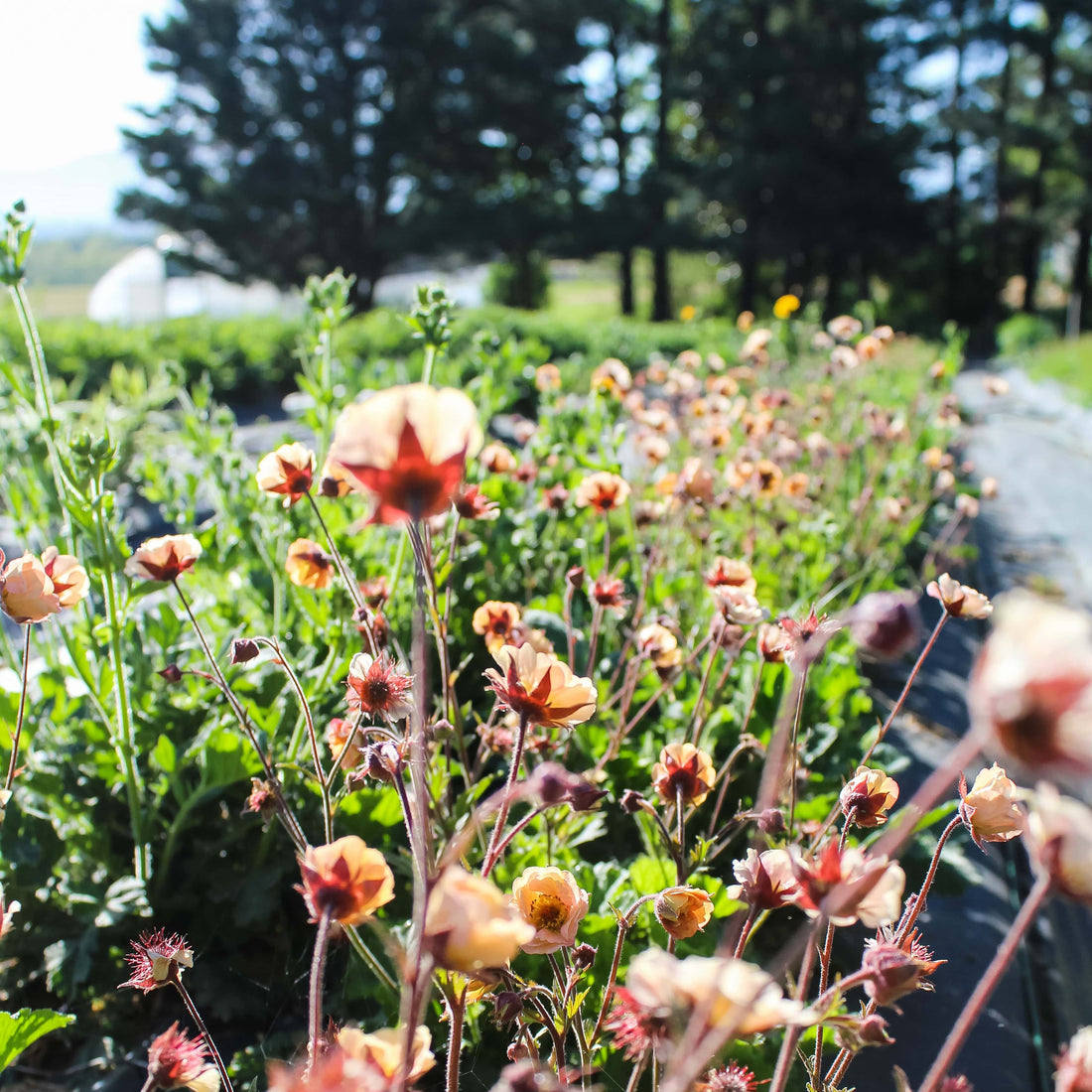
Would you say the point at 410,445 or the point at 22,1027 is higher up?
the point at 410,445

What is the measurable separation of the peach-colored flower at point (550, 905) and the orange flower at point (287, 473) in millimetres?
468

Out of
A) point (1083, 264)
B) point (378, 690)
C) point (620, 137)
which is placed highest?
point (620, 137)

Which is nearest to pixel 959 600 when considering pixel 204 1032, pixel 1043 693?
pixel 1043 693

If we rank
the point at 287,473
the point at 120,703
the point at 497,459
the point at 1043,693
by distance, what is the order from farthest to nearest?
the point at 497,459
the point at 120,703
the point at 287,473
the point at 1043,693

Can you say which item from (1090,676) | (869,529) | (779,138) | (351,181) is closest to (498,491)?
(869,529)

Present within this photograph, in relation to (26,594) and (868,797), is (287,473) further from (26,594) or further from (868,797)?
(868,797)

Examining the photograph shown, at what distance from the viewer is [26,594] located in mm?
732

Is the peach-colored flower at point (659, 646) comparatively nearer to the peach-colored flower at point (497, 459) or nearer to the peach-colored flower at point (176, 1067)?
the peach-colored flower at point (497, 459)

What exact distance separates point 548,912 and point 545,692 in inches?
8.2

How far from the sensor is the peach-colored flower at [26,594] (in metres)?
0.73

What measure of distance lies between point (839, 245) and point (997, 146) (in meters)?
3.94

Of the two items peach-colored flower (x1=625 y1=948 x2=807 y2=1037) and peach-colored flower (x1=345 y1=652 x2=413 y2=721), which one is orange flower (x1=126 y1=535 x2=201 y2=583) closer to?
peach-colored flower (x1=345 y1=652 x2=413 y2=721)

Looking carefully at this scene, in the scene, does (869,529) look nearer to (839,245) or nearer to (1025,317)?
(1025,317)

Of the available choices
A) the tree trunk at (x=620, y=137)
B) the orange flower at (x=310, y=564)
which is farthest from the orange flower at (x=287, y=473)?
the tree trunk at (x=620, y=137)
